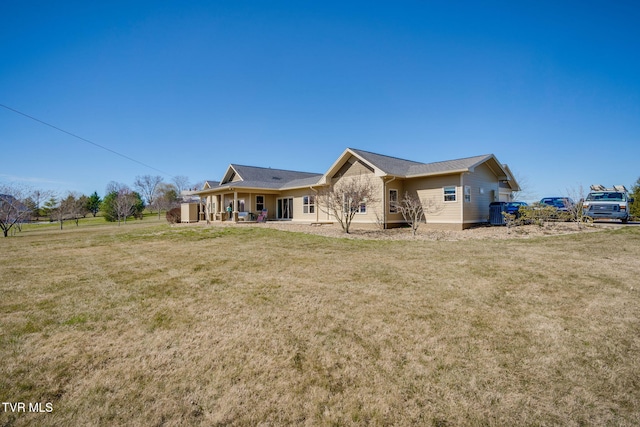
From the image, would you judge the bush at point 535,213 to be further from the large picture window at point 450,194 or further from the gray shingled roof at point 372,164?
the gray shingled roof at point 372,164

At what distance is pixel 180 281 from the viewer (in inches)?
243

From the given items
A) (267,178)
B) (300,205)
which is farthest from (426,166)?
(267,178)

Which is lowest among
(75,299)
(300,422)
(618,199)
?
(300,422)

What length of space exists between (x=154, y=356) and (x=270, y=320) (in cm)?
150

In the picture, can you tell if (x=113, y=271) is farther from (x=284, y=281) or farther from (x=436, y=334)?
(x=436, y=334)

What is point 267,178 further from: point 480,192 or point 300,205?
point 480,192

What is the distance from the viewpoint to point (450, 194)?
16.3 metres

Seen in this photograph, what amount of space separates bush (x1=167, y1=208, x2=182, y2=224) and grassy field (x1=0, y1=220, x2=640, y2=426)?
2243cm

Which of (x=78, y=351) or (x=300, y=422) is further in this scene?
(x=78, y=351)

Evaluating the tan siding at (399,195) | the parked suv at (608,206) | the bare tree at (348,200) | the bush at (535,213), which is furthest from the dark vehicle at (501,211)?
the bare tree at (348,200)

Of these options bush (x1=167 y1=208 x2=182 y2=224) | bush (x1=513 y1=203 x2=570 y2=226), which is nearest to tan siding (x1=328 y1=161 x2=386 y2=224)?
bush (x1=513 y1=203 x2=570 y2=226)

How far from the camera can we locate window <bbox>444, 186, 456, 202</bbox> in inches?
634

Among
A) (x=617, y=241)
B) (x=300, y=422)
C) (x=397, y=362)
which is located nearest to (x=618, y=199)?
(x=617, y=241)

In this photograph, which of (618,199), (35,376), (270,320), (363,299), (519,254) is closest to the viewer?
(35,376)
